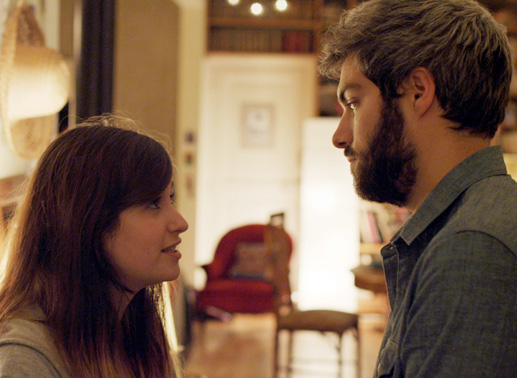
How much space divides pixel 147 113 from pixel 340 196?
1.91m

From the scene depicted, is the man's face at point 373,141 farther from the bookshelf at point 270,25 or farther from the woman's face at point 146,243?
the bookshelf at point 270,25

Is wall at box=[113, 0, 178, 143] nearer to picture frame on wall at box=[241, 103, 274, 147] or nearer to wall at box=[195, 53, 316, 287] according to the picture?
wall at box=[195, 53, 316, 287]

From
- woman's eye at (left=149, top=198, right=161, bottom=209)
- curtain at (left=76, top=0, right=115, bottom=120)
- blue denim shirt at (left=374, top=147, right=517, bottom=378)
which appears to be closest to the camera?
blue denim shirt at (left=374, top=147, right=517, bottom=378)

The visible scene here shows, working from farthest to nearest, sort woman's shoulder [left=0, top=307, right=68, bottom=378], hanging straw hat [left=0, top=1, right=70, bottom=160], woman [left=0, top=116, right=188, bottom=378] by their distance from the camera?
1. hanging straw hat [left=0, top=1, right=70, bottom=160]
2. woman [left=0, top=116, right=188, bottom=378]
3. woman's shoulder [left=0, top=307, right=68, bottom=378]

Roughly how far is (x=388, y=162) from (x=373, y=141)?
48 millimetres

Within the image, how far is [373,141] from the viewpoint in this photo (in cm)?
107

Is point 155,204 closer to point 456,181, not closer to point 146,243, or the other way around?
point 146,243

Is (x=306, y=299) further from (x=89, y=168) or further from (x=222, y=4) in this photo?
(x=89, y=168)

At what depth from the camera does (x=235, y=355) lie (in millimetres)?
4715

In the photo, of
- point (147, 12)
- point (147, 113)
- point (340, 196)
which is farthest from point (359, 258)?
point (147, 12)

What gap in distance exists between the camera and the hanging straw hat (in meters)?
2.30

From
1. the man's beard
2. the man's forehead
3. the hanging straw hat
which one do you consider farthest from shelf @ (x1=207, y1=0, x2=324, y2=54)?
the man's beard

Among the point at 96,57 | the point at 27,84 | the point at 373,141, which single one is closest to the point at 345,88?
the point at 373,141

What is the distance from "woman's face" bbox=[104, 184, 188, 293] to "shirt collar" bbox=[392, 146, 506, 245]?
1.55 feet
